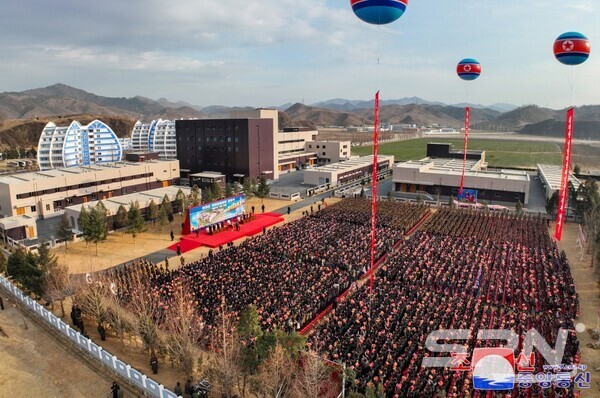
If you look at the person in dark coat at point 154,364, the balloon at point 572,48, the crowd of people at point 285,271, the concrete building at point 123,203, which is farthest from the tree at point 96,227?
the balloon at point 572,48

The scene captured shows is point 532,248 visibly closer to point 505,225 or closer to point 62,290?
point 505,225

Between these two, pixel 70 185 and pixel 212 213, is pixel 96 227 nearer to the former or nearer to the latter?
pixel 212 213

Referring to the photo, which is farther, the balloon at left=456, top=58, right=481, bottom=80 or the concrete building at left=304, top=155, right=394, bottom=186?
the concrete building at left=304, top=155, right=394, bottom=186

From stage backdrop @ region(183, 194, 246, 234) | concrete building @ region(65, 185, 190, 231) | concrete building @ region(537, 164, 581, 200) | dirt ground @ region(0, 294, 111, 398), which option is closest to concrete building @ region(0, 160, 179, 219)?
concrete building @ region(65, 185, 190, 231)

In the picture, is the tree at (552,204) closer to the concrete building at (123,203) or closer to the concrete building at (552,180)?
the concrete building at (552,180)

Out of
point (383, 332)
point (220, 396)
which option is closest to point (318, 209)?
point (383, 332)

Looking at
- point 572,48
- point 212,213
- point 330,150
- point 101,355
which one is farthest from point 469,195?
point 101,355

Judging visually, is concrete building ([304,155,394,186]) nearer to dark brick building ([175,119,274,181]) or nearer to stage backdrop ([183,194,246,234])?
dark brick building ([175,119,274,181])
